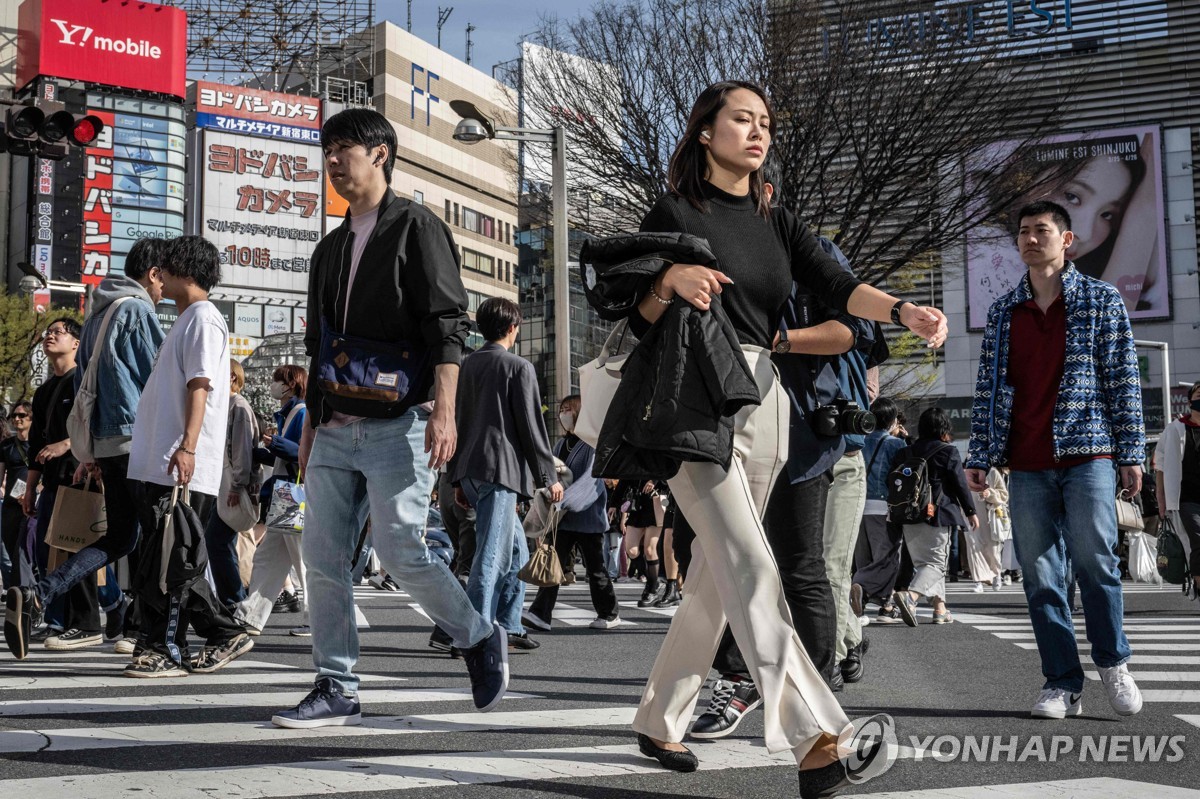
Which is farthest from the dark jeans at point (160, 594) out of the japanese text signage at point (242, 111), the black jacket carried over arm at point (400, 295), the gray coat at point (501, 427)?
the japanese text signage at point (242, 111)

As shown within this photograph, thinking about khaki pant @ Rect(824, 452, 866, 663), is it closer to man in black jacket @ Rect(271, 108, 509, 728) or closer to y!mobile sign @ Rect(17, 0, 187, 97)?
man in black jacket @ Rect(271, 108, 509, 728)

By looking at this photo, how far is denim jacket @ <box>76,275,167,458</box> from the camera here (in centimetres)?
614

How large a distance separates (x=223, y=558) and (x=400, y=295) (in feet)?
12.3

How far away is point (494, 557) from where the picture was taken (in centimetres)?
669

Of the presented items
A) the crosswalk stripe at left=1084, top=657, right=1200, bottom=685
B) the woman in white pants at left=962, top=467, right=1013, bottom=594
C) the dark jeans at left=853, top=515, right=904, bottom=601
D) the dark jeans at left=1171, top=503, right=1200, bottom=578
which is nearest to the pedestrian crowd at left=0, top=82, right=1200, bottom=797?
the crosswalk stripe at left=1084, top=657, right=1200, bottom=685

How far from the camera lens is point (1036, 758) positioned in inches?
149

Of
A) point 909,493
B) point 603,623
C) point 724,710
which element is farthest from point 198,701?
point 909,493

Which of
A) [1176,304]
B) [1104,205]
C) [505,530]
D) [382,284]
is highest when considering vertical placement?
[1104,205]

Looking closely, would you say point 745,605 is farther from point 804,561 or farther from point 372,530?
point 372,530

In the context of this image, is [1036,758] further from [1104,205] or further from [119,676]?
[1104,205]

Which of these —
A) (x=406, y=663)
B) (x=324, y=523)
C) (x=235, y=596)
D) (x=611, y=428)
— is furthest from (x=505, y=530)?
(x=611, y=428)

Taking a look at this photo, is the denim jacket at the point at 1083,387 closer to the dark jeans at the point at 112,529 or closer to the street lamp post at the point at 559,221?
the dark jeans at the point at 112,529

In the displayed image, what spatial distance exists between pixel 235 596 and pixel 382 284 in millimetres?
3844

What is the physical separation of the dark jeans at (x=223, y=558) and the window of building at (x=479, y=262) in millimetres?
72967
